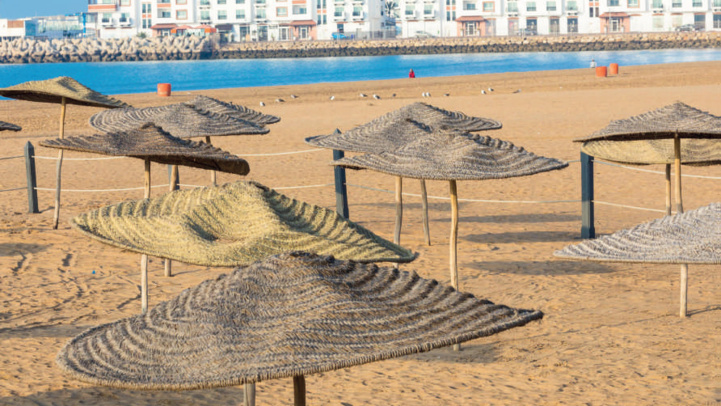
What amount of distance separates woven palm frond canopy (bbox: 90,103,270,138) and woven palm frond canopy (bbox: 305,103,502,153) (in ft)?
3.68

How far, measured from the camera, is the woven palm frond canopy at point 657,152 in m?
11.8

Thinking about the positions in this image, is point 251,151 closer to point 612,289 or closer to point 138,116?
point 138,116

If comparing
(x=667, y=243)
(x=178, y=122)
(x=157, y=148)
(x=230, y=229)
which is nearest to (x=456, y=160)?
(x=667, y=243)

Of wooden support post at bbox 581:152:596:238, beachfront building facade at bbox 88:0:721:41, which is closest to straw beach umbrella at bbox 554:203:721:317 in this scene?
wooden support post at bbox 581:152:596:238

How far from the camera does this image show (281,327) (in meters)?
3.85

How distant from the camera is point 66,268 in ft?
37.8

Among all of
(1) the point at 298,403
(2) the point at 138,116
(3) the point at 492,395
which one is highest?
(2) the point at 138,116

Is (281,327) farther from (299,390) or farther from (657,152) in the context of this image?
(657,152)

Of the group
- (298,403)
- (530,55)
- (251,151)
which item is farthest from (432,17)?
(298,403)

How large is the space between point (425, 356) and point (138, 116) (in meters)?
6.17

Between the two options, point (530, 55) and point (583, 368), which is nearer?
point (583, 368)

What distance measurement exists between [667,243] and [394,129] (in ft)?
14.4

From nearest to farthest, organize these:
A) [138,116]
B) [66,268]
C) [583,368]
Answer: [583,368] < [66,268] < [138,116]

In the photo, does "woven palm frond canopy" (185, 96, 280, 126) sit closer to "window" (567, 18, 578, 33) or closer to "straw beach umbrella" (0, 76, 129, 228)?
"straw beach umbrella" (0, 76, 129, 228)
